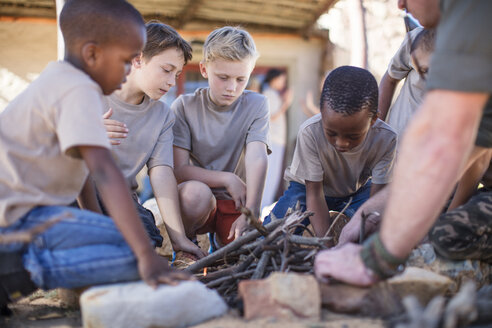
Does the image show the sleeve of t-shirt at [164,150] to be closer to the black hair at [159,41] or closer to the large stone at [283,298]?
the black hair at [159,41]

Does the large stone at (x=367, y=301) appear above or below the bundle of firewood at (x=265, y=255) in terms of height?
above

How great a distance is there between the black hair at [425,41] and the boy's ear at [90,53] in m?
2.08

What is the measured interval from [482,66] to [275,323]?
1295mm

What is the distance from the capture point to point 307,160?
11.7 feet

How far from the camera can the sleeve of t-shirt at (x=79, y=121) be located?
6.79 ft

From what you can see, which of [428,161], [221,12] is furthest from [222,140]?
[221,12]

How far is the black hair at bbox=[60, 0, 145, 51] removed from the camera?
2.37 m

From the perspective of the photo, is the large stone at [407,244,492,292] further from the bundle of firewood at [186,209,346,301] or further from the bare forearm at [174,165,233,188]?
the bare forearm at [174,165,233,188]

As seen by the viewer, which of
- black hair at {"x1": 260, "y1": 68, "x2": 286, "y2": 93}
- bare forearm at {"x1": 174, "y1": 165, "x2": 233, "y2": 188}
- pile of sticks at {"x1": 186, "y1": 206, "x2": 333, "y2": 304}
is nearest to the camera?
pile of sticks at {"x1": 186, "y1": 206, "x2": 333, "y2": 304}

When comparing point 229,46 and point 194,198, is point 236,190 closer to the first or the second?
point 194,198

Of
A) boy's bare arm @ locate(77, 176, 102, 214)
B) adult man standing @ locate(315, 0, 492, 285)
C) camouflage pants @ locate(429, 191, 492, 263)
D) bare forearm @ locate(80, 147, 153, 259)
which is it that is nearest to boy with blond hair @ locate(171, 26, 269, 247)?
boy's bare arm @ locate(77, 176, 102, 214)

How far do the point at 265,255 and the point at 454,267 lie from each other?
3.66 feet

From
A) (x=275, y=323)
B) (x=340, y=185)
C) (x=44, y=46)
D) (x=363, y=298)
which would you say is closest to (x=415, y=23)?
(x=340, y=185)

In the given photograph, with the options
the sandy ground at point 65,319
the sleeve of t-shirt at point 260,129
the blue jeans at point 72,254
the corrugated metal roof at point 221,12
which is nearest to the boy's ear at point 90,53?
the blue jeans at point 72,254
